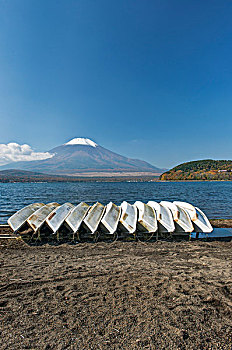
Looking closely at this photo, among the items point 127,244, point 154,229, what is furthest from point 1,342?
point 154,229

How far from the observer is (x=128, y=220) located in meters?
9.33

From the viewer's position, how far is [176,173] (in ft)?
522

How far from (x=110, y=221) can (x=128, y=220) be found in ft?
2.84

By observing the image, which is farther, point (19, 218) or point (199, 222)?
point (199, 222)

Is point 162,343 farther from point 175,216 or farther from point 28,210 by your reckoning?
point 28,210

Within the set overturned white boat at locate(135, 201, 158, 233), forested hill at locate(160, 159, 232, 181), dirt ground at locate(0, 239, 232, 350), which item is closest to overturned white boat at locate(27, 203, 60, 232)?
dirt ground at locate(0, 239, 232, 350)

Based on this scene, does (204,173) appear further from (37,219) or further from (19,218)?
(19,218)

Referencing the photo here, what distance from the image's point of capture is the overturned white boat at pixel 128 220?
29.6ft

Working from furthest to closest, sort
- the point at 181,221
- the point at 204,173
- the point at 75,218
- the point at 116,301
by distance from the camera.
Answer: the point at 204,173 → the point at 181,221 → the point at 75,218 → the point at 116,301

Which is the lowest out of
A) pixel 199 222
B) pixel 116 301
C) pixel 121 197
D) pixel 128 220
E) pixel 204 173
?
pixel 121 197

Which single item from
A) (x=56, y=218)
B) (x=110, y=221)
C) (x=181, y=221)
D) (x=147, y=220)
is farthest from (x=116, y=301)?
(x=181, y=221)

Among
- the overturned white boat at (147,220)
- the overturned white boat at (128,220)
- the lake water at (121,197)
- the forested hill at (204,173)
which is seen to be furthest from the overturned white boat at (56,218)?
the forested hill at (204,173)

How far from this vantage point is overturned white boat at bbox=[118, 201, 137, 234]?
9.02 metres

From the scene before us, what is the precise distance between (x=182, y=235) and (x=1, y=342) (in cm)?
872
